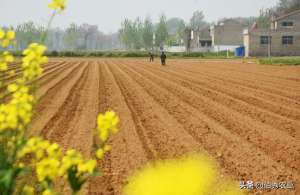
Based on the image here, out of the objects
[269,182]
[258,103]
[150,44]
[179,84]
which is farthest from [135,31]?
[269,182]

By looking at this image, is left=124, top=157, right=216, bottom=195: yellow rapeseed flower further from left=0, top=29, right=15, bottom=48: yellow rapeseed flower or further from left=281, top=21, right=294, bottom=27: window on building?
left=281, top=21, right=294, bottom=27: window on building

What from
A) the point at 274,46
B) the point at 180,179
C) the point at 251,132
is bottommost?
the point at 251,132

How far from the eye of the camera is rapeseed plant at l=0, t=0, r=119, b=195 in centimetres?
208

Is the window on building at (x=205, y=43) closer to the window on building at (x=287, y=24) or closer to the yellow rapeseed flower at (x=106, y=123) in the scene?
the window on building at (x=287, y=24)

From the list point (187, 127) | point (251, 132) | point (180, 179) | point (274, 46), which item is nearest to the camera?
point (180, 179)

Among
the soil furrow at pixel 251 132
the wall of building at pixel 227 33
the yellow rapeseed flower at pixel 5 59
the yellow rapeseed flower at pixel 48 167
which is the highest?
the wall of building at pixel 227 33

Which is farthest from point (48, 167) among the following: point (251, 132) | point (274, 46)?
point (274, 46)

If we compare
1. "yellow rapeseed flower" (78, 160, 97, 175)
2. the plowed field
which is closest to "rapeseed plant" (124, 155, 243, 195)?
"yellow rapeseed flower" (78, 160, 97, 175)

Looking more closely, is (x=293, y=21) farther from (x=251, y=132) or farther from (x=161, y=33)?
(x=251, y=132)

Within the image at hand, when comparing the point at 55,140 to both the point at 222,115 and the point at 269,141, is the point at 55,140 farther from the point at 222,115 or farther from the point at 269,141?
the point at 222,115

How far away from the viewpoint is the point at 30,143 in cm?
217

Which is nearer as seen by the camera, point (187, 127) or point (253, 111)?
point (187, 127)

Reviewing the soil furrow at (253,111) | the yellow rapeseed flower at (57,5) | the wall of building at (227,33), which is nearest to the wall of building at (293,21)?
the wall of building at (227,33)

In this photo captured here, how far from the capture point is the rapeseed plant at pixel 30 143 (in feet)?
6.81
